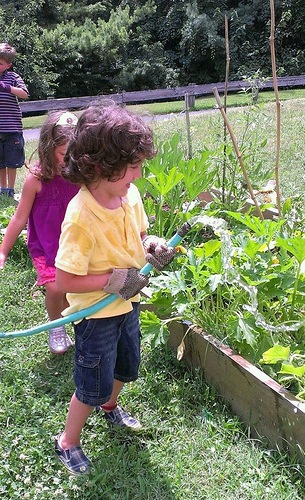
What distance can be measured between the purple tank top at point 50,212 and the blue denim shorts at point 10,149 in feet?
9.55

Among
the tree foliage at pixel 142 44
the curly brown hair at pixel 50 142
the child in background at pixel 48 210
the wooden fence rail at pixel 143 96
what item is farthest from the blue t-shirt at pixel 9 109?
the tree foliage at pixel 142 44

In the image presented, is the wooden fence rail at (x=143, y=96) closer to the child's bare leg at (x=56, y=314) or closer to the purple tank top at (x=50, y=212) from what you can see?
the purple tank top at (x=50, y=212)

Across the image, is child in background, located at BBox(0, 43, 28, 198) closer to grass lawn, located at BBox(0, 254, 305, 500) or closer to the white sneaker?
the white sneaker

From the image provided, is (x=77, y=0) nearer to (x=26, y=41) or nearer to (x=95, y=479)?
(x=26, y=41)

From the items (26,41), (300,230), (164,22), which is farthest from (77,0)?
(300,230)

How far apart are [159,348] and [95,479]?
2.71 ft

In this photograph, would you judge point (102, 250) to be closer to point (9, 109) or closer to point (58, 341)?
point (58, 341)

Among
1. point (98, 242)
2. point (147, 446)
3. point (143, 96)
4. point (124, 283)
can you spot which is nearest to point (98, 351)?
point (124, 283)

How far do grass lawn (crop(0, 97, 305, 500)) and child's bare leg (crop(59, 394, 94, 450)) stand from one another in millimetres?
104

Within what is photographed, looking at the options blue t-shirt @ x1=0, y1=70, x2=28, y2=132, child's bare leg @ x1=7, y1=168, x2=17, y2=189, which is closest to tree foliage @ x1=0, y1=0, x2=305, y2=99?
blue t-shirt @ x1=0, y1=70, x2=28, y2=132

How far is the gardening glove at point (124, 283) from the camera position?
Result: 164 centimetres

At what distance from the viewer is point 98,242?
166 centimetres

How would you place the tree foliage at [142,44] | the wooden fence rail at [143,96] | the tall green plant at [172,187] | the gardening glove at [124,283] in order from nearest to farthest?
1. the gardening glove at [124,283]
2. the tall green plant at [172,187]
3. the wooden fence rail at [143,96]
4. the tree foliage at [142,44]

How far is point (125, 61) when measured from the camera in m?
22.2
